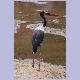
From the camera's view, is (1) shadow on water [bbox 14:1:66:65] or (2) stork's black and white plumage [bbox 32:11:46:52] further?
(1) shadow on water [bbox 14:1:66:65]

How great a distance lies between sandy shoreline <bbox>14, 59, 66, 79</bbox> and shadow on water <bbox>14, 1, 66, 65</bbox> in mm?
130

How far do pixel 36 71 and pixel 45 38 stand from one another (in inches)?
34.3

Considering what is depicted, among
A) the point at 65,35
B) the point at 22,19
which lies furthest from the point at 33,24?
the point at 65,35

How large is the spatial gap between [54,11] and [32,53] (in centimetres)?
126

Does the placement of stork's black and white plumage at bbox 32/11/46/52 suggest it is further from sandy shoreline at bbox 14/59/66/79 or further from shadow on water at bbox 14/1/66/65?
sandy shoreline at bbox 14/59/66/79

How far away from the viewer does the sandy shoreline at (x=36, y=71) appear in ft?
25.5

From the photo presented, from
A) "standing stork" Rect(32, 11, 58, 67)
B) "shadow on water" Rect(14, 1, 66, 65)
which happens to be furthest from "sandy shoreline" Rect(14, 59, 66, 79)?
"standing stork" Rect(32, 11, 58, 67)

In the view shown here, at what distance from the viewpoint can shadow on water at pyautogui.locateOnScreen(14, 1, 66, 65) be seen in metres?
8.07

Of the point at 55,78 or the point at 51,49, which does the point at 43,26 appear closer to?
the point at 51,49

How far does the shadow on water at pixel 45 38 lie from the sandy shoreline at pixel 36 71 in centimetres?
13

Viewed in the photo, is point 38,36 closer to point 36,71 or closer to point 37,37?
point 37,37

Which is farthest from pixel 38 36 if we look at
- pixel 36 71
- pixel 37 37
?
pixel 36 71

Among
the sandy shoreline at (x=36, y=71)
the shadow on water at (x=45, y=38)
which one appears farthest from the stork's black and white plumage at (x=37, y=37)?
the sandy shoreline at (x=36, y=71)

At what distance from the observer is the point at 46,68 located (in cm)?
808
